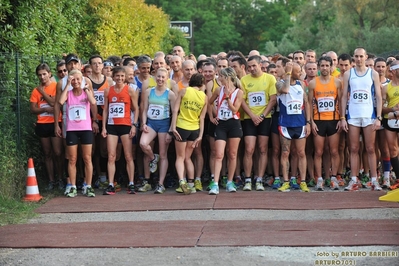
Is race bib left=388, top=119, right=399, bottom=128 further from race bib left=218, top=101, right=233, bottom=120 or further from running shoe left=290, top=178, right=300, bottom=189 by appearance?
race bib left=218, top=101, right=233, bottom=120

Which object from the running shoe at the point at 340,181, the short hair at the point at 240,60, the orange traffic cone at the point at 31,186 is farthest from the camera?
the short hair at the point at 240,60

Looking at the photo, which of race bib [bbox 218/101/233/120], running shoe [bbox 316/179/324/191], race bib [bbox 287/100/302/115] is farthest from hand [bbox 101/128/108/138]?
running shoe [bbox 316/179/324/191]

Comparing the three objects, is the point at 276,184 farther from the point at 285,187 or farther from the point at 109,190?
the point at 109,190

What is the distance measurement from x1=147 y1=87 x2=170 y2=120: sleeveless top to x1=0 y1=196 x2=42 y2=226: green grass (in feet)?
7.88

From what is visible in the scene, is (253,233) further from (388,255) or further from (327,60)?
(327,60)

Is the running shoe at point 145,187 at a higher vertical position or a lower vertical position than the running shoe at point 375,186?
lower

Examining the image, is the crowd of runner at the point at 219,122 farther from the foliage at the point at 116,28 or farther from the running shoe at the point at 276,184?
the foliage at the point at 116,28

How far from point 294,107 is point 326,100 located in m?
0.56

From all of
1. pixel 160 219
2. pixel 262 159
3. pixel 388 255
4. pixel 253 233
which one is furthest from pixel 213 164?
pixel 388 255

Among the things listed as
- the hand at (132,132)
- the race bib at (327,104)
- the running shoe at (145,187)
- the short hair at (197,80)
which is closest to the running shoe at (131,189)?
the running shoe at (145,187)

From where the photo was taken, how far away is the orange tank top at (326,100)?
529 inches

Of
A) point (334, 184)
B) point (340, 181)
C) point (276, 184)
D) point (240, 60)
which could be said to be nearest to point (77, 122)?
point (240, 60)

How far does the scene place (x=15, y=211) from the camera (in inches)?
468

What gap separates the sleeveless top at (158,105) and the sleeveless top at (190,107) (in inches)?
11.3
